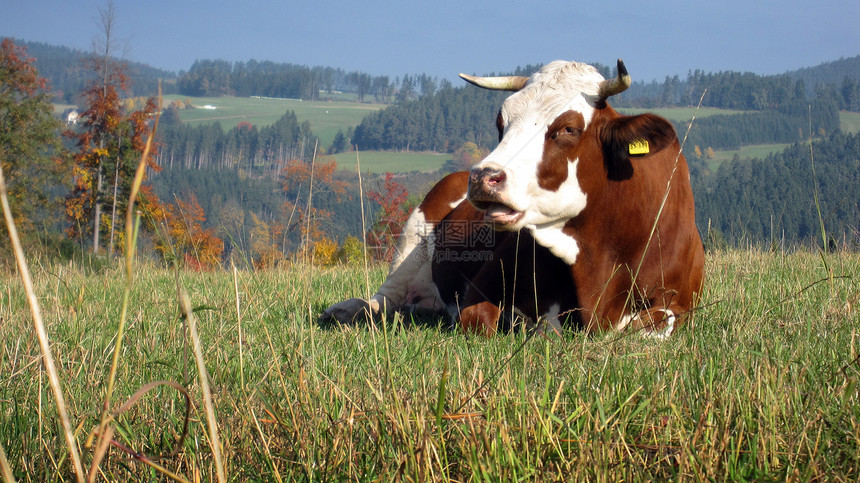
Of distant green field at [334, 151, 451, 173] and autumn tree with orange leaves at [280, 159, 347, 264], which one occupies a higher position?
autumn tree with orange leaves at [280, 159, 347, 264]

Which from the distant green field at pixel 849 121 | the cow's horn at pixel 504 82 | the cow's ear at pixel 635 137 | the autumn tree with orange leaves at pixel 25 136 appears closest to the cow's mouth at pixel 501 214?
the cow's ear at pixel 635 137

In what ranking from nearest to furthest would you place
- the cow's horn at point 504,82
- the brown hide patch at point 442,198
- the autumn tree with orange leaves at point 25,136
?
the cow's horn at point 504,82 < the brown hide patch at point 442,198 < the autumn tree with orange leaves at point 25,136

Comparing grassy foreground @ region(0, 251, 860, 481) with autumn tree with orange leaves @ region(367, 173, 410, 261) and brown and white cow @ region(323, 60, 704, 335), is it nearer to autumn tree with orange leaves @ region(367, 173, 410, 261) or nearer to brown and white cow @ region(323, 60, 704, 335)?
brown and white cow @ region(323, 60, 704, 335)

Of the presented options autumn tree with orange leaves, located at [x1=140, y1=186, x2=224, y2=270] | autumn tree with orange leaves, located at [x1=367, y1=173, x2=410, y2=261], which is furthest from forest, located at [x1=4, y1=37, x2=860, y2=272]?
autumn tree with orange leaves, located at [x1=140, y1=186, x2=224, y2=270]

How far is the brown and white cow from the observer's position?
3.98 metres

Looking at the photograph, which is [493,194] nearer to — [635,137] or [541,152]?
[541,152]

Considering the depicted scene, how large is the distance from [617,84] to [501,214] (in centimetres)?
121

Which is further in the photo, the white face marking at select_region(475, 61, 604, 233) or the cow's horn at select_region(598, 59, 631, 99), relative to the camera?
the cow's horn at select_region(598, 59, 631, 99)

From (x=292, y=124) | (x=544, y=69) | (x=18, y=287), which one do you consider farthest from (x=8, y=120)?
(x=292, y=124)

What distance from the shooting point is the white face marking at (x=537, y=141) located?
12.7 ft

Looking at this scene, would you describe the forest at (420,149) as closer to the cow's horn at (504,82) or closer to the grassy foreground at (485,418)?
the cow's horn at (504,82)

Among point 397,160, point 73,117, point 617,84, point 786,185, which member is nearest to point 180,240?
point 617,84

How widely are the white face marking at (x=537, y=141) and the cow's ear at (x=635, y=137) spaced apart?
189 mm

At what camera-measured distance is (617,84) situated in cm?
418
